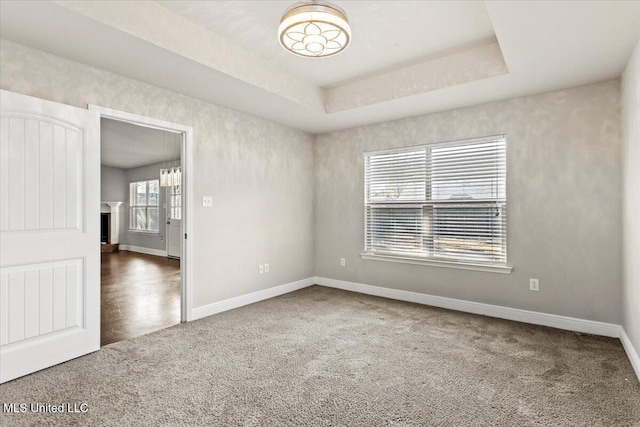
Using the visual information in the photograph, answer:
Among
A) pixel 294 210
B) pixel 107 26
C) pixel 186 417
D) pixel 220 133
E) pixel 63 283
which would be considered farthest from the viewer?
pixel 294 210

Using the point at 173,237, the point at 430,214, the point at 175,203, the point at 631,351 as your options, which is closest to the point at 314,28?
the point at 430,214

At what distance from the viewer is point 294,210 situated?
17.1 feet

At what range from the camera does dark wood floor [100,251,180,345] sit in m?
3.58

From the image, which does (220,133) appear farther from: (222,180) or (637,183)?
(637,183)

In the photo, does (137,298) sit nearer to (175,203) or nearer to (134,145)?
(134,145)

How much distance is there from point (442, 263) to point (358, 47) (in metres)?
2.67

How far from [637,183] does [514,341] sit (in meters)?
1.62

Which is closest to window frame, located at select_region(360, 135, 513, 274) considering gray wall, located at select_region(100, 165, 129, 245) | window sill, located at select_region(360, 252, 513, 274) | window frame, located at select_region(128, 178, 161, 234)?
window sill, located at select_region(360, 252, 513, 274)

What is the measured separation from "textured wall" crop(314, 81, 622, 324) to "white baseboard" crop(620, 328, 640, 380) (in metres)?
0.23

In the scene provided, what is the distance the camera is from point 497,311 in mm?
3879

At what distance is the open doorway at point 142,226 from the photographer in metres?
3.77

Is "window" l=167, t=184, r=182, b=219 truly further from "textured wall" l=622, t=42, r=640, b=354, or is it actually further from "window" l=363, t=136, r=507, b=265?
"textured wall" l=622, t=42, r=640, b=354

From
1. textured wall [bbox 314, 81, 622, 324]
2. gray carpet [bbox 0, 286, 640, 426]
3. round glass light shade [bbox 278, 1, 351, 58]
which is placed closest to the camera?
gray carpet [bbox 0, 286, 640, 426]

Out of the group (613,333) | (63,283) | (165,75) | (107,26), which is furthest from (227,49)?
(613,333)
